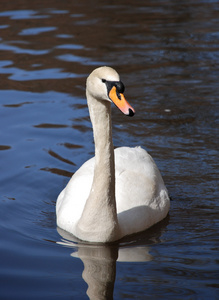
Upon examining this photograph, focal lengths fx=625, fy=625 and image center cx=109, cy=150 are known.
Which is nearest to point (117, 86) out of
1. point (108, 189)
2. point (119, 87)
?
point (119, 87)

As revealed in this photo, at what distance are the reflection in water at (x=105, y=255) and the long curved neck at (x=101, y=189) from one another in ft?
0.35

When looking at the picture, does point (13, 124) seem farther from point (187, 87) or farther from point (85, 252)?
point (85, 252)

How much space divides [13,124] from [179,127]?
8.13 ft

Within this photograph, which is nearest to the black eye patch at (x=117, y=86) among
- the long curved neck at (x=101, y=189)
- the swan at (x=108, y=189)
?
the swan at (x=108, y=189)

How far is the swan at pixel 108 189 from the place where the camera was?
5184 millimetres

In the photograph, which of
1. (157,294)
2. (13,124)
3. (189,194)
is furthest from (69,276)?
(13,124)

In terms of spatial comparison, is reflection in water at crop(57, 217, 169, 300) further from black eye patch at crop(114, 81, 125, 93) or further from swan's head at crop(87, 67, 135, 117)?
black eye patch at crop(114, 81, 125, 93)

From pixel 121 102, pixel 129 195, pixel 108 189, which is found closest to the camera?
pixel 121 102

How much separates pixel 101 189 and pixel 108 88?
1061 mm

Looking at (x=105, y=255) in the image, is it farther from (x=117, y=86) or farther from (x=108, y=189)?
(x=117, y=86)

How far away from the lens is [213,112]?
372 inches

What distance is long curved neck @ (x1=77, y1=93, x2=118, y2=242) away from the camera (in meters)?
5.29

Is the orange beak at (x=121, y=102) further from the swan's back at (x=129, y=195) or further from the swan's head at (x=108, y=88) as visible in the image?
the swan's back at (x=129, y=195)

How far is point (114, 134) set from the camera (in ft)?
29.1
